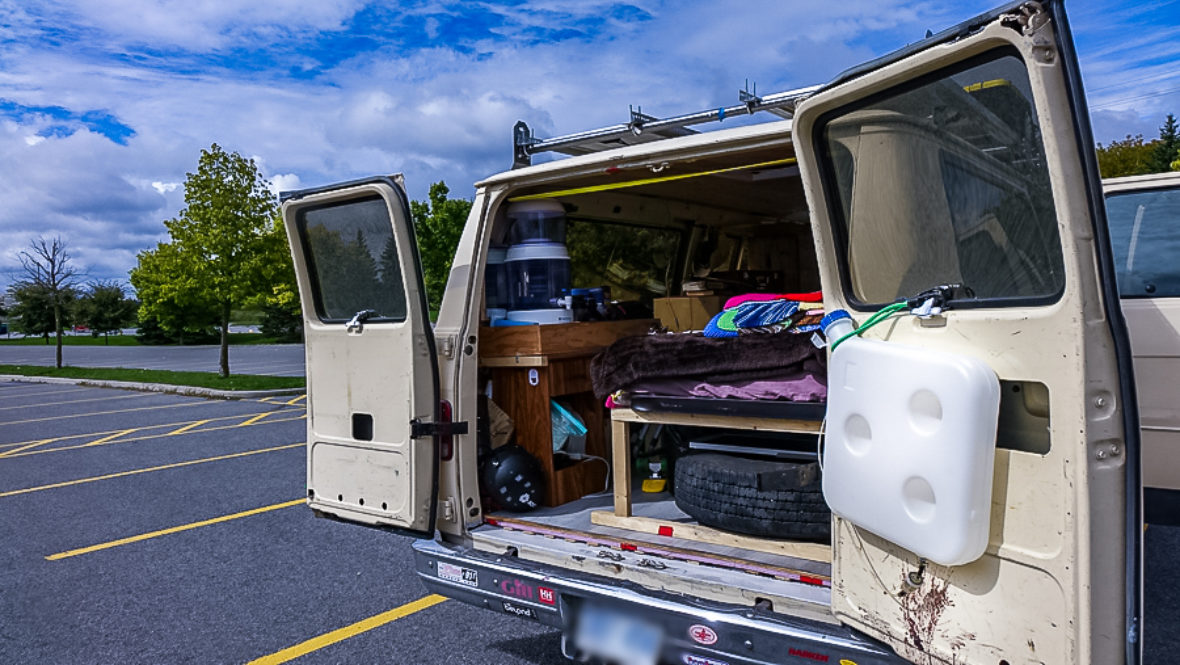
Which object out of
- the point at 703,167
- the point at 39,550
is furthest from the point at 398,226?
the point at 39,550

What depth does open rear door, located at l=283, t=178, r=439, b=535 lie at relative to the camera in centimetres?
389

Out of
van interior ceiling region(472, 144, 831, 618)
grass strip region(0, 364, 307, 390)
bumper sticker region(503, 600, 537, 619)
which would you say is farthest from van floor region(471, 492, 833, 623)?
grass strip region(0, 364, 307, 390)

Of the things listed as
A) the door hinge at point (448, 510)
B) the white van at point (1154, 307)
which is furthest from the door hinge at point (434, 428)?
the white van at point (1154, 307)

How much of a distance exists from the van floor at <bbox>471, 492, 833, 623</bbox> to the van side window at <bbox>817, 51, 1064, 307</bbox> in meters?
1.02

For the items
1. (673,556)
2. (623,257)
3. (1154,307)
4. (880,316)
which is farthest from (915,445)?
(623,257)

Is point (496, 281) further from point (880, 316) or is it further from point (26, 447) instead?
point (26, 447)

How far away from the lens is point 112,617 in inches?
191

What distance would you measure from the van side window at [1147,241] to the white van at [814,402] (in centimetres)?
157

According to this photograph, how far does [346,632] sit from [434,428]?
139cm

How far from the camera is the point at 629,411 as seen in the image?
4.03 metres

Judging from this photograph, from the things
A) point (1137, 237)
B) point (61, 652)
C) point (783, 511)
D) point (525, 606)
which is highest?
point (1137, 237)

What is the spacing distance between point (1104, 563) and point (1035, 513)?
0.58 feet

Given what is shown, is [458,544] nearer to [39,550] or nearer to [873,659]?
[873,659]

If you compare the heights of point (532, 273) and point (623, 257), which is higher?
point (623, 257)
